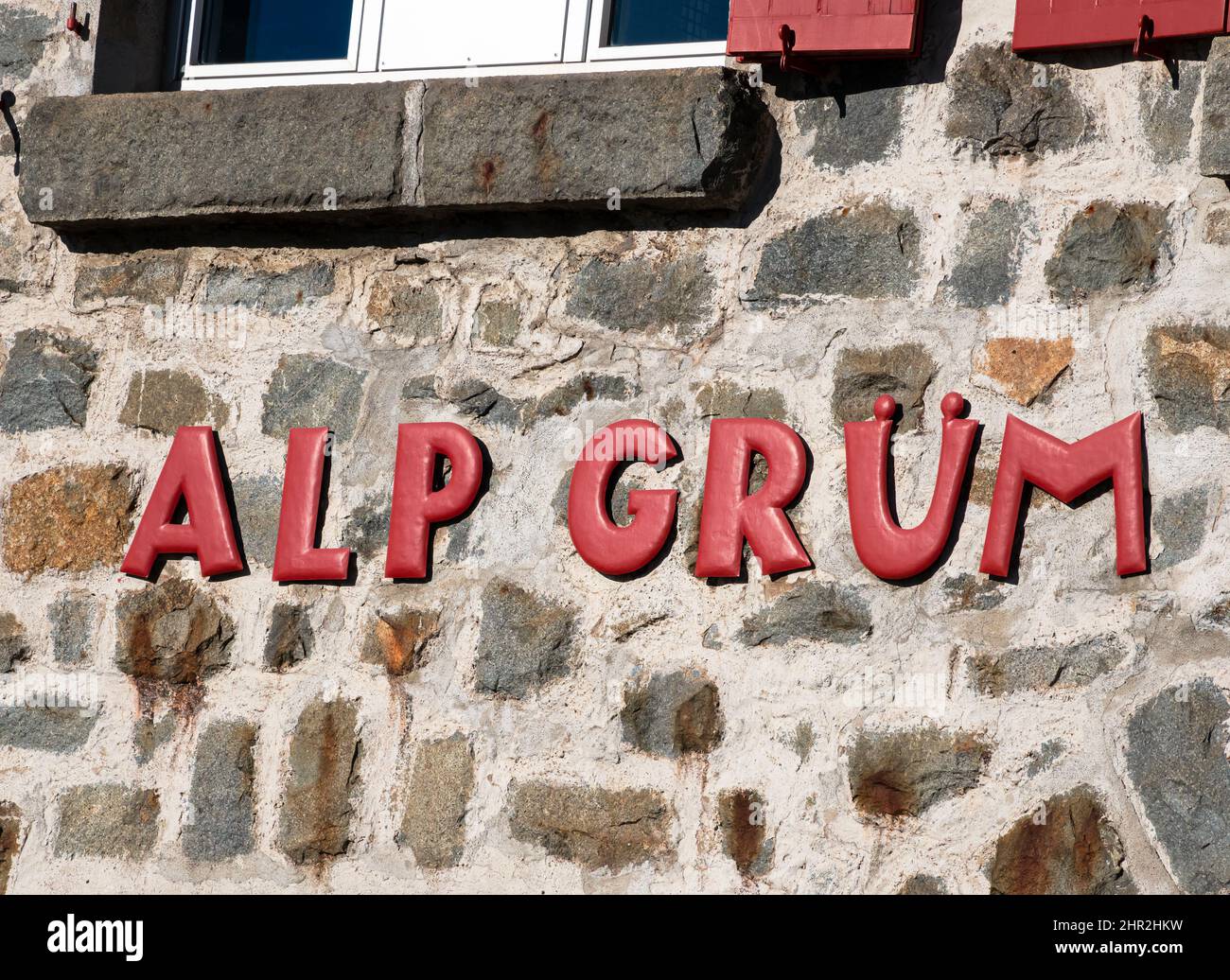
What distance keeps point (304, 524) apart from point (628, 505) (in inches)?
24.1

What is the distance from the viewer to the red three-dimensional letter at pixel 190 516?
287 cm

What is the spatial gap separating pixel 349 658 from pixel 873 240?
120cm

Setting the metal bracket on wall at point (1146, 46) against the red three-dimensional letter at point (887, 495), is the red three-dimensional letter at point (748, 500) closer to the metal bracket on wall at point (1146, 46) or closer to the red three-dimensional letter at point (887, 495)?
the red three-dimensional letter at point (887, 495)

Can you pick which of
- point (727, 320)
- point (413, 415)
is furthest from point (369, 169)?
point (727, 320)

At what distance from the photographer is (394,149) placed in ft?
9.32

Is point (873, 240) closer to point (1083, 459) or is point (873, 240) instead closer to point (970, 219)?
point (970, 219)

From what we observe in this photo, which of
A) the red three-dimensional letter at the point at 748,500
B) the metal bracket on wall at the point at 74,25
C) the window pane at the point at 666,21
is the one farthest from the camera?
the metal bracket on wall at the point at 74,25

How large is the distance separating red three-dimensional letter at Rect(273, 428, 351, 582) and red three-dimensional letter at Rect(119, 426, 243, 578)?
0.34 feet

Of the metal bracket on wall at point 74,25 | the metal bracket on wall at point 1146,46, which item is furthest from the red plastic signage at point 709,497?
the metal bracket on wall at point 74,25

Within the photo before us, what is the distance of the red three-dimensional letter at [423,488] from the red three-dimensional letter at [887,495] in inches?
26.6

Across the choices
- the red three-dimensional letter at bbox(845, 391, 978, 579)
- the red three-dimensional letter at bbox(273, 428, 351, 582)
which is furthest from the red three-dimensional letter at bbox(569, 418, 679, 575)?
the red three-dimensional letter at bbox(273, 428, 351, 582)

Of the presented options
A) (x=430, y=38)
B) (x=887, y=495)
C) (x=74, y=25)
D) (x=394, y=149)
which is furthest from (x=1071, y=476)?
(x=74, y=25)

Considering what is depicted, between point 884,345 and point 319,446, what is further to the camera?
point 319,446
